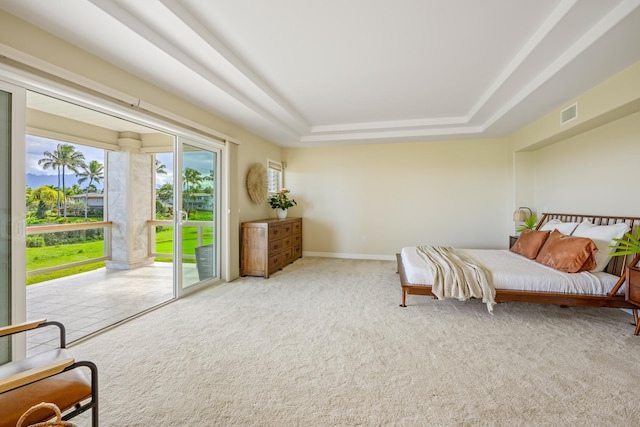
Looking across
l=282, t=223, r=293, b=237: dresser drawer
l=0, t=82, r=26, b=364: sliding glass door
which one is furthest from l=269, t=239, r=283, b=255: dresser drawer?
l=0, t=82, r=26, b=364: sliding glass door

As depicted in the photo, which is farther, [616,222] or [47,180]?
[47,180]

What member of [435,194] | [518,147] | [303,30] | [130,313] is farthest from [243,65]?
[518,147]

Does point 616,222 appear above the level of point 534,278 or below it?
above

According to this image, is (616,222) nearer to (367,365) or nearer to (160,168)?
(367,365)

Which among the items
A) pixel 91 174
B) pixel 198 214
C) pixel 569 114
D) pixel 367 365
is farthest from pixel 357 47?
pixel 91 174

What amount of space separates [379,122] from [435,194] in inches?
82.6

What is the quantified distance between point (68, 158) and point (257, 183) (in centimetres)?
342

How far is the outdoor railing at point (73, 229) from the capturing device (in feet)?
15.2

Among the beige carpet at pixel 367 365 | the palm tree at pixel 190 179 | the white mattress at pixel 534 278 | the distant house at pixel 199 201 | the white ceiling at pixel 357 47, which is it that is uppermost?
the white ceiling at pixel 357 47

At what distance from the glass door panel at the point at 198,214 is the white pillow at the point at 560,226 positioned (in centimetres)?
523

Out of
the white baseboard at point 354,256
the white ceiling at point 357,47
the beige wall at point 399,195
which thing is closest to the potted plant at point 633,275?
the white ceiling at point 357,47

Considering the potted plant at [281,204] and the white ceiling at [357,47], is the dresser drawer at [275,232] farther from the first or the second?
the white ceiling at [357,47]

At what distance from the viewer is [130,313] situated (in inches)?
128

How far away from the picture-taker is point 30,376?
3.57 ft
